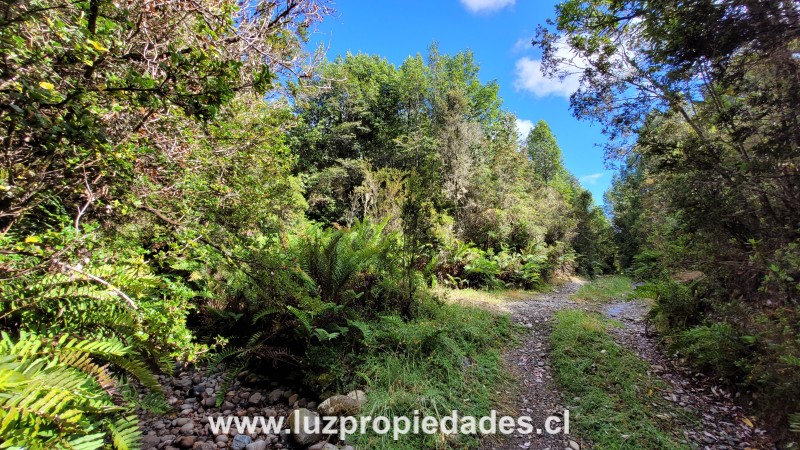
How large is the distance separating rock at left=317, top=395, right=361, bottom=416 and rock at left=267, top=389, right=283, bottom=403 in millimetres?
612

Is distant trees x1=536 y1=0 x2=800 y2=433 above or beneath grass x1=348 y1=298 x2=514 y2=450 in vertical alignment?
above

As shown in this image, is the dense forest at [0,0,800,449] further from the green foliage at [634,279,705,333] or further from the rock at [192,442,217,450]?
the rock at [192,442,217,450]

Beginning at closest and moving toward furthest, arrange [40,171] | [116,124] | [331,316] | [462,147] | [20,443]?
[20,443]
[40,171]
[116,124]
[331,316]
[462,147]

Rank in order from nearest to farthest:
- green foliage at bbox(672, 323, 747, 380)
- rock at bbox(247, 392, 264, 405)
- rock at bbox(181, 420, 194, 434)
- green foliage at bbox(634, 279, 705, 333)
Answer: rock at bbox(181, 420, 194, 434) → rock at bbox(247, 392, 264, 405) → green foliage at bbox(672, 323, 747, 380) → green foliage at bbox(634, 279, 705, 333)

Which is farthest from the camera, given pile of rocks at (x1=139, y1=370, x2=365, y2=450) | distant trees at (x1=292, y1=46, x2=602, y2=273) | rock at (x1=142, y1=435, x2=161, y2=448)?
distant trees at (x1=292, y1=46, x2=602, y2=273)

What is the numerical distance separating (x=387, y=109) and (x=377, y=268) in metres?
19.0

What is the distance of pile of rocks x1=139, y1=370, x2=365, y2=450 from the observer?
2.79 m

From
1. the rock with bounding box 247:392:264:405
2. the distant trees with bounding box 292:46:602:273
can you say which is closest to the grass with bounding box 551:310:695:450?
the distant trees with bounding box 292:46:602:273

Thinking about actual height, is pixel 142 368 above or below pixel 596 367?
above

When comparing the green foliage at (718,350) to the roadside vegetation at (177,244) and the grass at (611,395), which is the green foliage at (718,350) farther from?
the roadside vegetation at (177,244)

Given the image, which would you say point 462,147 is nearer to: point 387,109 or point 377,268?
point 377,268

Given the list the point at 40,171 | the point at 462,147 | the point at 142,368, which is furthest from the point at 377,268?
the point at 462,147

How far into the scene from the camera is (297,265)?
4.12 m

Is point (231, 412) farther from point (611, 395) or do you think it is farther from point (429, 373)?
point (611, 395)
